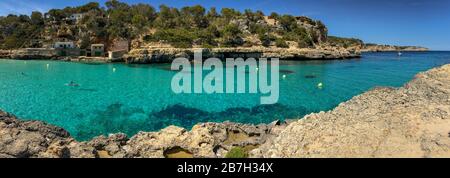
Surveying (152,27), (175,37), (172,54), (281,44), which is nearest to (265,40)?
(281,44)

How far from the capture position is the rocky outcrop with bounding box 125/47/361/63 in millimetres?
59497

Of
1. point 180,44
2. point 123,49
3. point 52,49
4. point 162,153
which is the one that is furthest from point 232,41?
point 162,153

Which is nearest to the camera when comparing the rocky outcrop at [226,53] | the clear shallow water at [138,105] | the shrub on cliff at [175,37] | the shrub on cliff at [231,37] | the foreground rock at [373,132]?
the foreground rock at [373,132]

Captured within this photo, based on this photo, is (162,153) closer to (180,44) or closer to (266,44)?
(180,44)

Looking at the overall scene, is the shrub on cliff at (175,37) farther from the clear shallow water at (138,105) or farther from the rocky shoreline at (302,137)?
the rocky shoreline at (302,137)

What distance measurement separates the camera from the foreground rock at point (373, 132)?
8117 mm

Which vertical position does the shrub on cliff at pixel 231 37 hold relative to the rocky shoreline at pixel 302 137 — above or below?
above

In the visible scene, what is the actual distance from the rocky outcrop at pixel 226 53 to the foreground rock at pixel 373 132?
50467 millimetres

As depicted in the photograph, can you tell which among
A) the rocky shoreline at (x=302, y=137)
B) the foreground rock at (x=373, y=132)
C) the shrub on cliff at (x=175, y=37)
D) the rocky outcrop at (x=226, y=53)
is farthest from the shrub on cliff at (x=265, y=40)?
the foreground rock at (x=373, y=132)

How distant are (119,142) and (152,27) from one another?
2735 inches

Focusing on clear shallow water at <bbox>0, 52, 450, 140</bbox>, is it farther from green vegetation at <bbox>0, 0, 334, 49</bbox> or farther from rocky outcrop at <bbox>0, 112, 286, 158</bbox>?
green vegetation at <bbox>0, 0, 334, 49</bbox>

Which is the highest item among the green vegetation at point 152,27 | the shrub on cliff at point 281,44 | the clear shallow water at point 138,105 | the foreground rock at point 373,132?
the green vegetation at point 152,27

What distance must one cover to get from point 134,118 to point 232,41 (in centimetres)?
5482

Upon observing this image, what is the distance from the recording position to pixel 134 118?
59.6 feet
